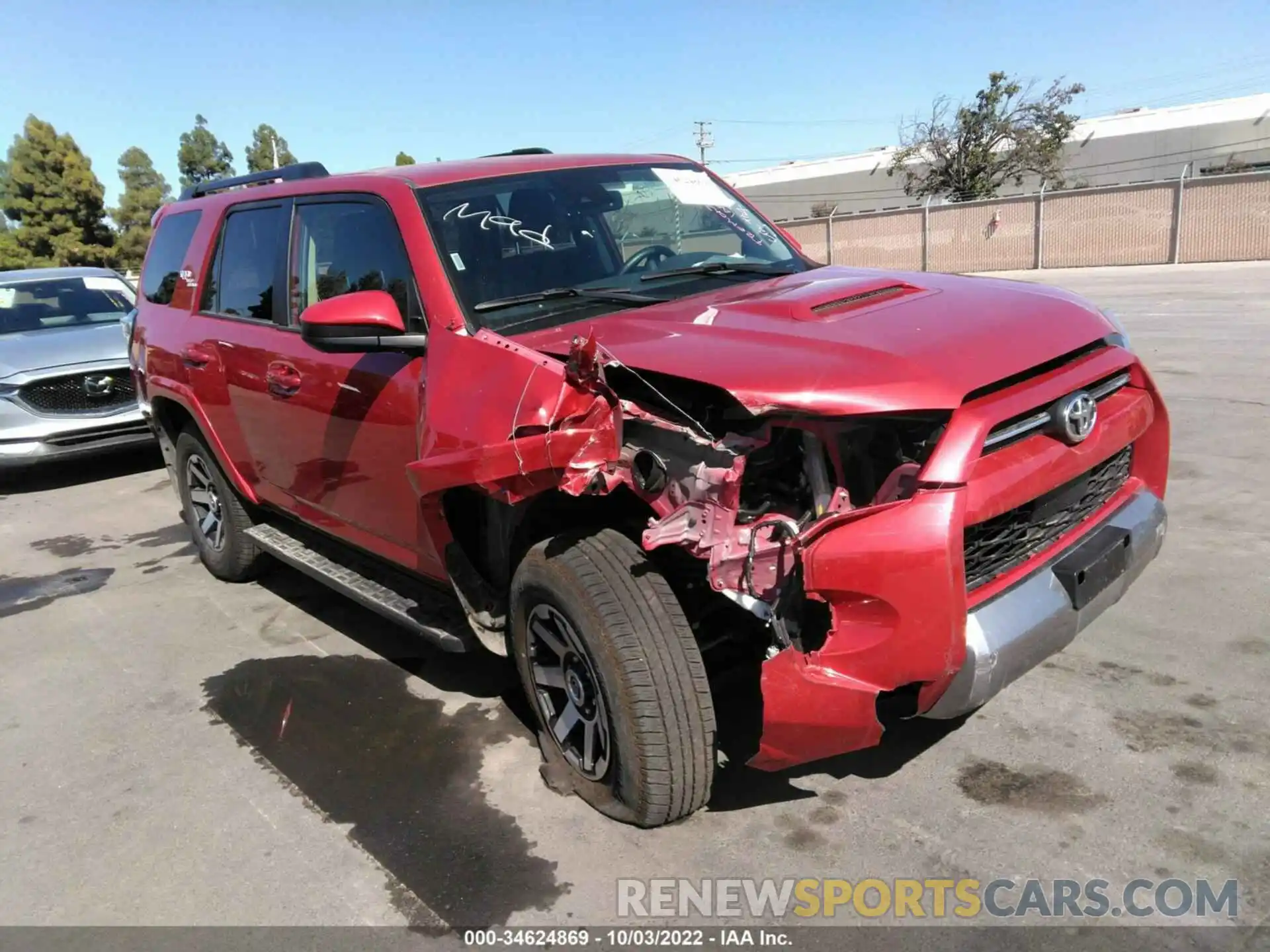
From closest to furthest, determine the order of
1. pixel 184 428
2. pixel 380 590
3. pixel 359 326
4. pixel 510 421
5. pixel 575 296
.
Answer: pixel 510 421 → pixel 359 326 → pixel 575 296 → pixel 380 590 → pixel 184 428

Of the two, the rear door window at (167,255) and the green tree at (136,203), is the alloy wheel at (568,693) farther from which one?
the green tree at (136,203)

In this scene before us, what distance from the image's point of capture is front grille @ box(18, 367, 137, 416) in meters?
7.98

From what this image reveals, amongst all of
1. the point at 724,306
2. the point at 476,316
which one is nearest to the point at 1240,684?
the point at 724,306

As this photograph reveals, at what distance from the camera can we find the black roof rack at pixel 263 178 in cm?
460

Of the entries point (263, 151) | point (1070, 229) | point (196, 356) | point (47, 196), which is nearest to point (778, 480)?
point (196, 356)

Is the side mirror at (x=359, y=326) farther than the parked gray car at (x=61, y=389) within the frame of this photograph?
No

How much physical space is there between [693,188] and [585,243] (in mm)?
872

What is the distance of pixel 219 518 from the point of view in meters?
5.31

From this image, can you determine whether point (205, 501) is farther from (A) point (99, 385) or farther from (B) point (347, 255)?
(A) point (99, 385)

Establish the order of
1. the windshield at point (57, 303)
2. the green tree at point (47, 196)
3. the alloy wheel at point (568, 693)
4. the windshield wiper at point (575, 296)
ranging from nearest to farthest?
Answer: 1. the alloy wheel at point (568, 693)
2. the windshield wiper at point (575, 296)
3. the windshield at point (57, 303)
4. the green tree at point (47, 196)

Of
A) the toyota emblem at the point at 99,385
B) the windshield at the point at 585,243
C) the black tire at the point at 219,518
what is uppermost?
the windshield at the point at 585,243

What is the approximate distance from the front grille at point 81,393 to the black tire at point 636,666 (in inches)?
266

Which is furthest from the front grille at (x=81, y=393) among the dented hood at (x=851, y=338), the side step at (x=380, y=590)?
the dented hood at (x=851, y=338)

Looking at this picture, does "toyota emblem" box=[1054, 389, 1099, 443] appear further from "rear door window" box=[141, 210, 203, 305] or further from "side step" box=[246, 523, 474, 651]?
"rear door window" box=[141, 210, 203, 305]
